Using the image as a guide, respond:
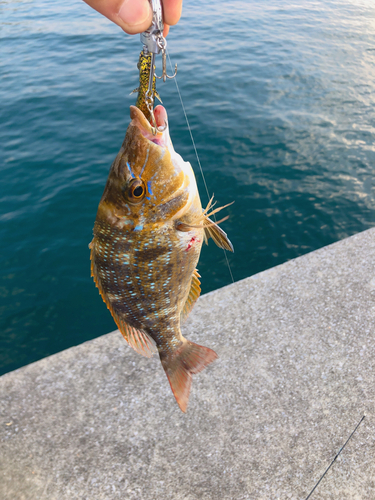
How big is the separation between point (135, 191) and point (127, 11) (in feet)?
2.93

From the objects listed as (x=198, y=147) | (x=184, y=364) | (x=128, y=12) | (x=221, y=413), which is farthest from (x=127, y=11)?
(x=198, y=147)

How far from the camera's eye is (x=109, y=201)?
2.08 metres

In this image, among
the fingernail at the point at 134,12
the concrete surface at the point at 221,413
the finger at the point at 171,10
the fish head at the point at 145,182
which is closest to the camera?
the fingernail at the point at 134,12

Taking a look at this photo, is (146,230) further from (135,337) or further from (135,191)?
(135,337)

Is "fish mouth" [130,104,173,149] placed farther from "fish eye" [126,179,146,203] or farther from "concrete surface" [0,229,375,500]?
"concrete surface" [0,229,375,500]

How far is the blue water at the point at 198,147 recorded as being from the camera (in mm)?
6352

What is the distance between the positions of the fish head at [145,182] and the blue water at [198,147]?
4.11 meters

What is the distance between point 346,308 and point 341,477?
1.88 metres

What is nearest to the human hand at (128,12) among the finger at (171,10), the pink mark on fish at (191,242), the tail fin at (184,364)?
the finger at (171,10)

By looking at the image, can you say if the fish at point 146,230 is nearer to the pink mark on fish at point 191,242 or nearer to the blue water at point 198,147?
the pink mark on fish at point 191,242

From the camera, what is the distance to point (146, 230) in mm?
2133

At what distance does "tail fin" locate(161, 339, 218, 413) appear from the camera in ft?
9.26

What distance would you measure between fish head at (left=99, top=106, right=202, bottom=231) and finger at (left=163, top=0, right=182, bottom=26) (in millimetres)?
439

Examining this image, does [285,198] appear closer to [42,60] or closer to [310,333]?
[310,333]
